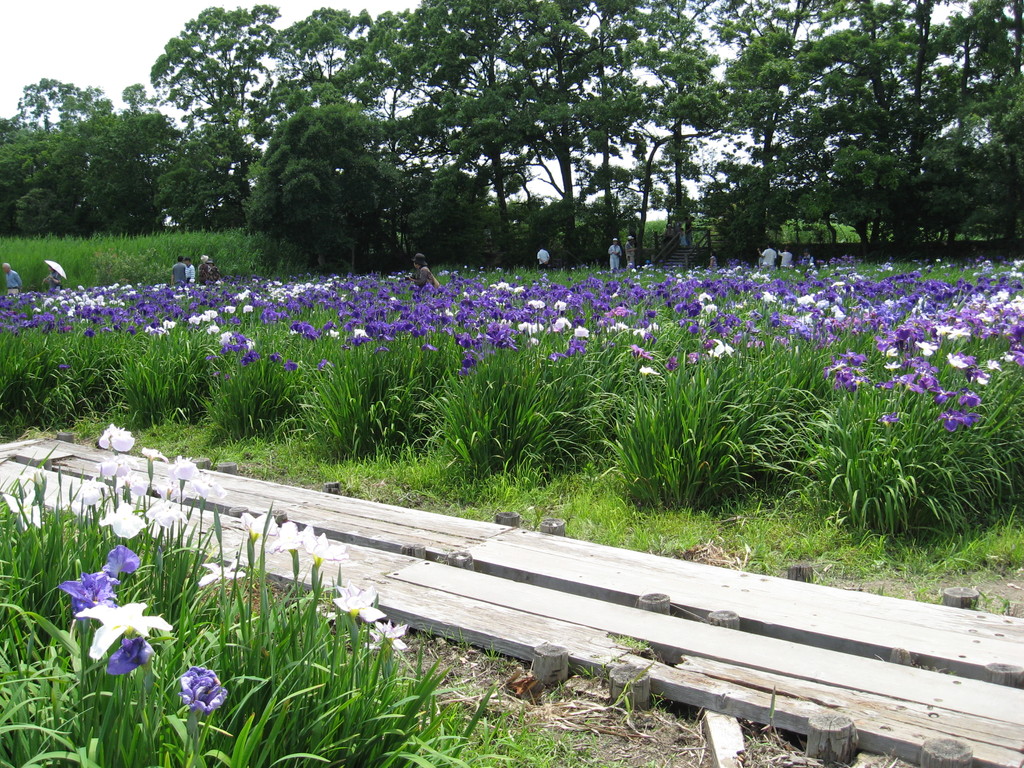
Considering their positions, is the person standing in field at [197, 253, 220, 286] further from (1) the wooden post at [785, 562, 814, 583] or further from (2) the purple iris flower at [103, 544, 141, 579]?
(2) the purple iris flower at [103, 544, 141, 579]

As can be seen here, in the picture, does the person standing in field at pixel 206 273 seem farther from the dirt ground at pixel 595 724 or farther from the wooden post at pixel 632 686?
the wooden post at pixel 632 686

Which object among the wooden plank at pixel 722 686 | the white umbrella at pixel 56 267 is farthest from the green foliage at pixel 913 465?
the white umbrella at pixel 56 267

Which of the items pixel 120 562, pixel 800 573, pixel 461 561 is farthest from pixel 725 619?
pixel 120 562

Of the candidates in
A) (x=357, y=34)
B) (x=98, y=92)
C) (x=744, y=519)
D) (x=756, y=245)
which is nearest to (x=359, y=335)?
(x=744, y=519)

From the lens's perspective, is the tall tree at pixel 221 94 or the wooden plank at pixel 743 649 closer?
the wooden plank at pixel 743 649

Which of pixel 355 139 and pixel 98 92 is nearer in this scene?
pixel 355 139

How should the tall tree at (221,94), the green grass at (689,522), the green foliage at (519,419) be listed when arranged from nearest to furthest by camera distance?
1. the green grass at (689,522)
2. the green foliage at (519,419)
3. the tall tree at (221,94)

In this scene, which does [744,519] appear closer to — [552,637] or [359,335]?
[552,637]

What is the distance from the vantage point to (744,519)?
412 centimetres

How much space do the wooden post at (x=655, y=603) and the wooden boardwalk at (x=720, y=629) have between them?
0.13ft

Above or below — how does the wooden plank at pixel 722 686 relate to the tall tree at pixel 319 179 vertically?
below

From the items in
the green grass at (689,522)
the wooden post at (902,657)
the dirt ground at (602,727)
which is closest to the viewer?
the dirt ground at (602,727)

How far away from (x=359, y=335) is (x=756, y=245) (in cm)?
2787

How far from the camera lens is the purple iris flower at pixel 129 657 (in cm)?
128
